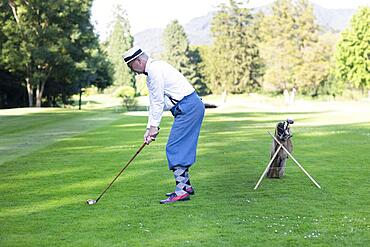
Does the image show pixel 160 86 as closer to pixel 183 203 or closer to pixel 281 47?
pixel 183 203

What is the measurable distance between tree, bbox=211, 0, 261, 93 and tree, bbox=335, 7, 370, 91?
13923 millimetres

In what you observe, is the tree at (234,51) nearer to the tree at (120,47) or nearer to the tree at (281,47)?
the tree at (281,47)

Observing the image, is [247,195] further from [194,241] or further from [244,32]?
[244,32]

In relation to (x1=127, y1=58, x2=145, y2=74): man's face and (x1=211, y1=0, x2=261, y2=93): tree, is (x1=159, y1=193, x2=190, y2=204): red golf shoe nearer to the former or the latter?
(x1=127, y1=58, x2=145, y2=74): man's face

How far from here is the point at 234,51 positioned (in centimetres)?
8256

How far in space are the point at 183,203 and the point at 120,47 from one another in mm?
94191

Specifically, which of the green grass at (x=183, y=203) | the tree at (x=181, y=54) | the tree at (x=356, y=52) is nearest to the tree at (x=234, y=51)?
the tree at (x=181, y=54)

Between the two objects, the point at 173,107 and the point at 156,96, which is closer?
the point at 156,96

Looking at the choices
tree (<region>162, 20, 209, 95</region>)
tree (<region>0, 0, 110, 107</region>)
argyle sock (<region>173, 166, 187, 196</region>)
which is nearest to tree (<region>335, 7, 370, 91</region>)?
tree (<region>162, 20, 209, 95</region>)

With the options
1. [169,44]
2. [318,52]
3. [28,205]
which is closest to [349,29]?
[318,52]

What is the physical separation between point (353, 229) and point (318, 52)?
6850cm

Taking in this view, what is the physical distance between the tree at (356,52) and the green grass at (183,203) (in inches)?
2252

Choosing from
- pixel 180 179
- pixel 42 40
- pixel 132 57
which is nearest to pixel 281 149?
pixel 180 179

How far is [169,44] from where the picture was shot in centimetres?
9788
